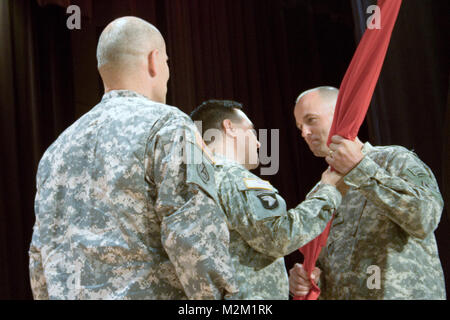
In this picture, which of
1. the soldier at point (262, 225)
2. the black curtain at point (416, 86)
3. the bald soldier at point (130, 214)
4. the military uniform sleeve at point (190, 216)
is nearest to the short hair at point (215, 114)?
the soldier at point (262, 225)

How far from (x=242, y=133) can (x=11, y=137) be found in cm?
178

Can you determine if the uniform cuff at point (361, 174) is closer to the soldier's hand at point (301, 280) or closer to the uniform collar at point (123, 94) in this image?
the soldier's hand at point (301, 280)

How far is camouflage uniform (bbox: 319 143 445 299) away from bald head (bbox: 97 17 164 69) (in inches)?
35.7

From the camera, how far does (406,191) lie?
1.91m

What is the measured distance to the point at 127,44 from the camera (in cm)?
156

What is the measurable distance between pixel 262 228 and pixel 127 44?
0.72 metres

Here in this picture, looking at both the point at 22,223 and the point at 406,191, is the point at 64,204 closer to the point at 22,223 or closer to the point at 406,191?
the point at 406,191

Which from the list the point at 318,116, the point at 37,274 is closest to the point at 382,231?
the point at 318,116

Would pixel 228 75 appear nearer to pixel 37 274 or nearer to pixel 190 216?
pixel 37 274

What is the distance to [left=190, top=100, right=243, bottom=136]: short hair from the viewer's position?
2.19 m

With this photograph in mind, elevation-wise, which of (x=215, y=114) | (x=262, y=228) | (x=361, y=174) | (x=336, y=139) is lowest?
(x=262, y=228)

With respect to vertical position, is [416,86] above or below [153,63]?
below

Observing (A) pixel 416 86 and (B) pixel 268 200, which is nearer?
(B) pixel 268 200
